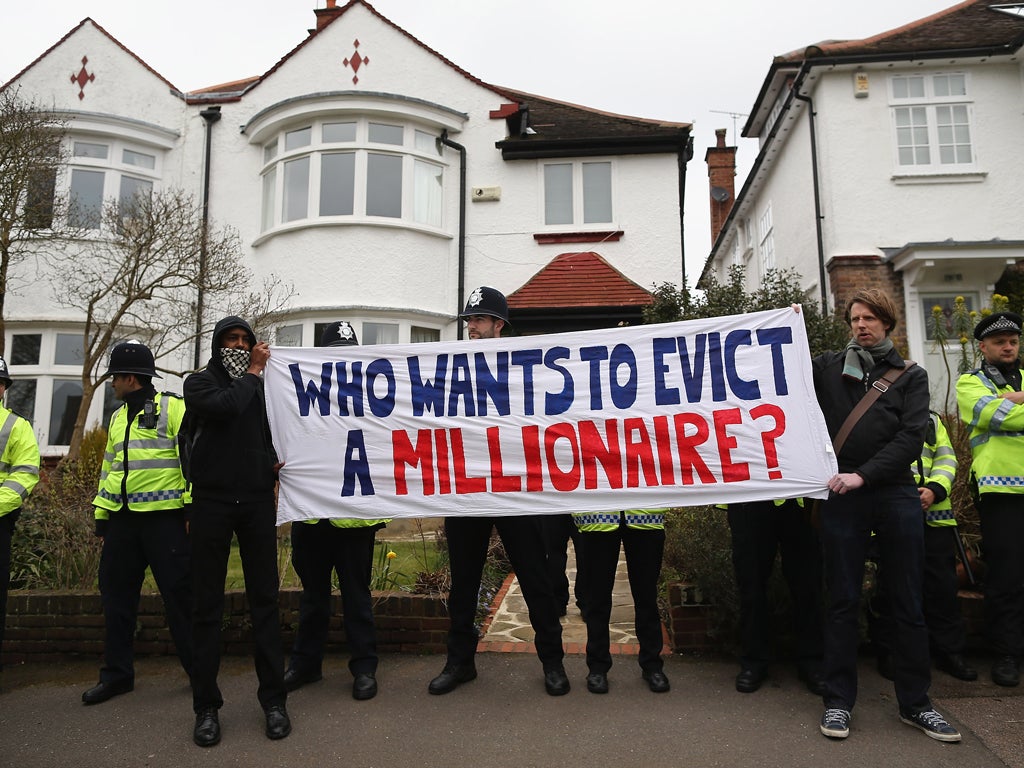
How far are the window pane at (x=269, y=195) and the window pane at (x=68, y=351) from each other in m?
3.89

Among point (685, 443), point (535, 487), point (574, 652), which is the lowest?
point (574, 652)

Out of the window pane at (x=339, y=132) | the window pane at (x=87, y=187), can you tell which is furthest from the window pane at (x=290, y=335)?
the window pane at (x=87, y=187)

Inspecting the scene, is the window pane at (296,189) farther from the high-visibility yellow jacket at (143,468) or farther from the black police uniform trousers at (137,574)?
the black police uniform trousers at (137,574)

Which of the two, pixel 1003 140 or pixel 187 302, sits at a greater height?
pixel 1003 140

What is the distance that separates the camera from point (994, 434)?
4.47 meters

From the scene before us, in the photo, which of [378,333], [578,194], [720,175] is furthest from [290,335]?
[720,175]

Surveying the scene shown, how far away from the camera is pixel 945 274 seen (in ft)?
40.0

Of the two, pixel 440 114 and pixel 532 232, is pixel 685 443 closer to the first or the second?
pixel 532 232

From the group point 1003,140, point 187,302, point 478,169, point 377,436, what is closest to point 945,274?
point 1003,140

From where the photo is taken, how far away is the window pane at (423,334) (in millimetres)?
12250

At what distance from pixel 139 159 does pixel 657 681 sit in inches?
529

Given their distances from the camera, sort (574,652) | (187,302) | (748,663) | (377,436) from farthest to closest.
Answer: (187,302), (574,652), (377,436), (748,663)

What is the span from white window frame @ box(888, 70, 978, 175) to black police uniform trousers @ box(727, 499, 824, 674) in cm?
1085

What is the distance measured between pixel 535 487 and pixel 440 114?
1015 cm
